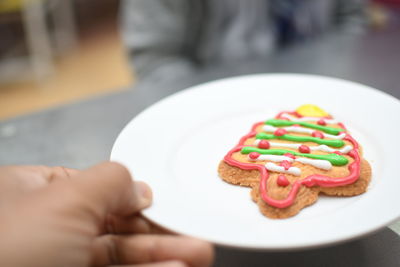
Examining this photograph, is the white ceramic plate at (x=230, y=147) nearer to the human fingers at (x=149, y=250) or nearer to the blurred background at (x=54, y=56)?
the human fingers at (x=149, y=250)

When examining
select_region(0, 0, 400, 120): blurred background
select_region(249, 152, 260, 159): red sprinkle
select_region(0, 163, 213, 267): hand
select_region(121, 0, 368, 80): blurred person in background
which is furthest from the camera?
select_region(0, 0, 400, 120): blurred background

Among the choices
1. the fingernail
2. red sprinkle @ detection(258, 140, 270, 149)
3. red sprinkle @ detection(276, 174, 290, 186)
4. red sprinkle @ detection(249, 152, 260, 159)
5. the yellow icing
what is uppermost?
the yellow icing

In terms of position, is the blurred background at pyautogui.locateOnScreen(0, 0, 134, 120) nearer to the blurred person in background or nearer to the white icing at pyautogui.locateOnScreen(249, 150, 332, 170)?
the blurred person in background

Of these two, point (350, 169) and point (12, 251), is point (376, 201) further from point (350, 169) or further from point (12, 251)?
point (12, 251)

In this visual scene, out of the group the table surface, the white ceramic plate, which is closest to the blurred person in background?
the table surface

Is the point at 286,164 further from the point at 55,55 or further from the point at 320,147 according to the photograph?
the point at 55,55

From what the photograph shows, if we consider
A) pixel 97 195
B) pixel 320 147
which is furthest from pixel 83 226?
pixel 320 147

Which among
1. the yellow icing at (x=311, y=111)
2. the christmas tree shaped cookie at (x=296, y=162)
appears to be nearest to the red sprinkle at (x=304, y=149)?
the christmas tree shaped cookie at (x=296, y=162)
